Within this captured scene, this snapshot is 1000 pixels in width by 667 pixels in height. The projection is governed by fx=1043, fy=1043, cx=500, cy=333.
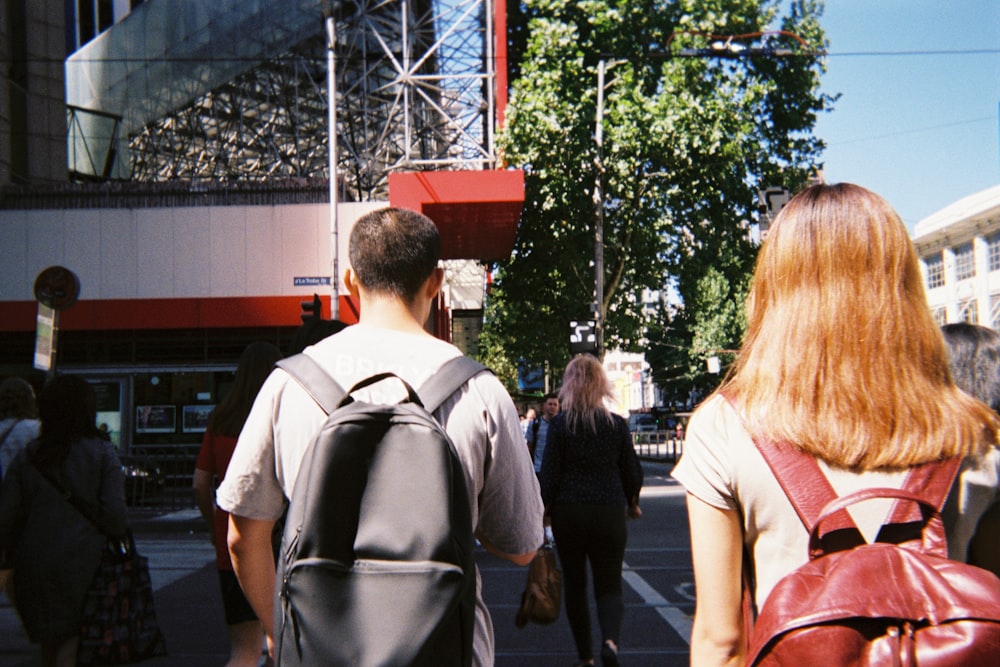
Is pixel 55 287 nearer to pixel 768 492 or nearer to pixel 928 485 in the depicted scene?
pixel 768 492

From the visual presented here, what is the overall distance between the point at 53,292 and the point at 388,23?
25655mm

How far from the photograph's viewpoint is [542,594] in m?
5.50

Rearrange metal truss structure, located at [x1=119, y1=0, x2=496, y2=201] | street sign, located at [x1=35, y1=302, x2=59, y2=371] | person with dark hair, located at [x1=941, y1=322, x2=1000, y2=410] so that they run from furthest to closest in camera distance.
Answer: metal truss structure, located at [x1=119, y1=0, x2=496, y2=201]
street sign, located at [x1=35, y1=302, x2=59, y2=371]
person with dark hair, located at [x1=941, y1=322, x2=1000, y2=410]

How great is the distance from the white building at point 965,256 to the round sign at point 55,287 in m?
49.5

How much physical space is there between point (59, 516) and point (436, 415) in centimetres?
327

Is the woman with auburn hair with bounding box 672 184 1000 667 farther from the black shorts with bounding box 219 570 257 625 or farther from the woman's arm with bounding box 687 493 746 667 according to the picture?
the black shorts with bounding box 219 570 257 625

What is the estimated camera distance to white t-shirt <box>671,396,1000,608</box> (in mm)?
1866

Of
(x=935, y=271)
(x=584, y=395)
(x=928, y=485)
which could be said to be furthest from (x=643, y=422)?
(x=928, y=485)

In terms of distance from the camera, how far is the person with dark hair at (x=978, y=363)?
3.68 metres

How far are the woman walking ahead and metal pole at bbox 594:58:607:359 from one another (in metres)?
17.0

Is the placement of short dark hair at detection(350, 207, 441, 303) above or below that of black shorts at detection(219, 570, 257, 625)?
above

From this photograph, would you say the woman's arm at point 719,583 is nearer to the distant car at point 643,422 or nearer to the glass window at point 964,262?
the glass window at point 964,262

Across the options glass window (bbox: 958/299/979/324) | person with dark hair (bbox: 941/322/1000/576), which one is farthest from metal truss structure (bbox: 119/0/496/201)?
glass window (bbox: 958/299/979/324)

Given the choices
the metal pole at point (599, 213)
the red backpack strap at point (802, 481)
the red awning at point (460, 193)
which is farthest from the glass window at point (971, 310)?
the red backpack strap at point (802, 481)
